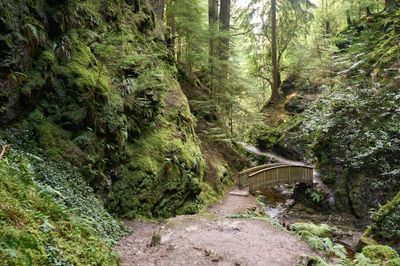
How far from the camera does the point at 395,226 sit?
24.9 feet

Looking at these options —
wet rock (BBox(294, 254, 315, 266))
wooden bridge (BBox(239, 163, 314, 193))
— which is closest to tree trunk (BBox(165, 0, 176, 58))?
wooden bridge (BBox(239, 163, 314, 193))

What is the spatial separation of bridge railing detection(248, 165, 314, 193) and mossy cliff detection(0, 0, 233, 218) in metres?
4.54

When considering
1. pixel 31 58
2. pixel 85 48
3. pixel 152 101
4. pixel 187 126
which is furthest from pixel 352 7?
pixel 31 58

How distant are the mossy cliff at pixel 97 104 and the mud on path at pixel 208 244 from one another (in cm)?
149

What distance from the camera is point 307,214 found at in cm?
1236

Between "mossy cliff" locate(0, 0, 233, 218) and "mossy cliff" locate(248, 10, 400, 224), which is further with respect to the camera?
"mossy cliff" locate(248, 10, 400, 224)

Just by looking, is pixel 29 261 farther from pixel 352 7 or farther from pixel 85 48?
pixel 352 7

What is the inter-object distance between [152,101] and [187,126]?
9.67 ft

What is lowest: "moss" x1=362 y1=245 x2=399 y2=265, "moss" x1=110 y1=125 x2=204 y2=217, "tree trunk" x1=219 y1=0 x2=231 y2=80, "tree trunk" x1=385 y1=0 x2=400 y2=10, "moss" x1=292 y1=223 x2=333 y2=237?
"moss" x1=292 y1=223 x2=333 y2=237

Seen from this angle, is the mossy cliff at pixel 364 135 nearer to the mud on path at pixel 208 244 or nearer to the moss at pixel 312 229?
the moss at pixel 312 229

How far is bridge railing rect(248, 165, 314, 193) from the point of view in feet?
42.4

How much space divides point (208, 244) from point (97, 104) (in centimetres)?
435

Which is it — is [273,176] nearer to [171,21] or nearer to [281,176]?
[281,176]

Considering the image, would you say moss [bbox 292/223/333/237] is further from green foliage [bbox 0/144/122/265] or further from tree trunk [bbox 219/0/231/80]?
tree trunk [bbox 219/0/231/80]
